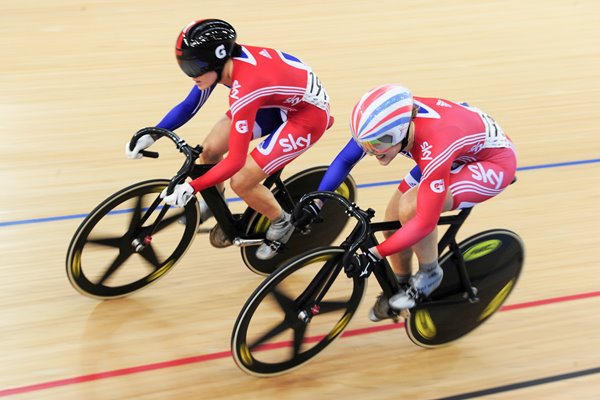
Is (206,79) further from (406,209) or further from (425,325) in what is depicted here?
(425,325)

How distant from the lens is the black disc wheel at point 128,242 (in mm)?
3207

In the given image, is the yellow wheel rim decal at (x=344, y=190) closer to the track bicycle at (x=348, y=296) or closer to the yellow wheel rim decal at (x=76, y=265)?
the track bicycle at (x=348, y=296)

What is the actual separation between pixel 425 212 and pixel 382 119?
0.34 m

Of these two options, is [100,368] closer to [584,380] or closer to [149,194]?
[149,194]

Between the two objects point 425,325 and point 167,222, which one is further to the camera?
point 167,222

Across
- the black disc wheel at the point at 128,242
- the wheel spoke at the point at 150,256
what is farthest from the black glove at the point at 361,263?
the wheel spoke at the point at 150,256

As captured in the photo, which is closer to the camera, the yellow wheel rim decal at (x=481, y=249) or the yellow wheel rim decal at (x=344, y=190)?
the yellow wheel rim decal at (x=481, y=249)

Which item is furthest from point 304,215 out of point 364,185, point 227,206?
point 364,185

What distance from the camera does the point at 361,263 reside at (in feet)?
8.89

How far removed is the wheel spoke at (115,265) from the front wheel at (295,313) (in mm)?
769

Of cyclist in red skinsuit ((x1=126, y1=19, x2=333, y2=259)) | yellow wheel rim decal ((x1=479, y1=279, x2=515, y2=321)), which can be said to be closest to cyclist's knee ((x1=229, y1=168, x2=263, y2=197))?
cyclist in red skinsuit ((x1=126, y1=19, x2=333, y2=259))

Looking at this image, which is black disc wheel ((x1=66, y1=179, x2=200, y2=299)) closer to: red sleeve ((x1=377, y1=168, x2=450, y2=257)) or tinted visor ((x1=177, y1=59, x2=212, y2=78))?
tinted visor ((x1=177, y1=59, x2=212, y2=78))

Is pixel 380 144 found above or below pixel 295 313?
above

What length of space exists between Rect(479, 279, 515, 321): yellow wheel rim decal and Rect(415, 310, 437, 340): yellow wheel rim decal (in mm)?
236
